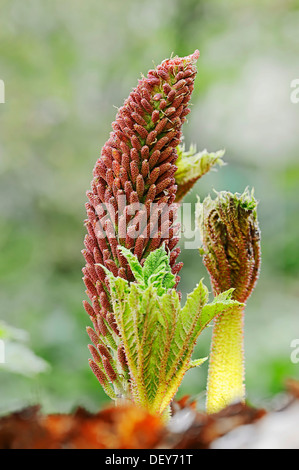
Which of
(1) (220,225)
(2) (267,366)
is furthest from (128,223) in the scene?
(2) (267,366)

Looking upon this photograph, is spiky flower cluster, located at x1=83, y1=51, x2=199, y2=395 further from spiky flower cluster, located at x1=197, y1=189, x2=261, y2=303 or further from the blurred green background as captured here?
the blurred green background

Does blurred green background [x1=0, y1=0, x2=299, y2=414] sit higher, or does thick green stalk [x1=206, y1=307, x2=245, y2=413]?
blurred green background [x1=0, y1=0, x2=299, y2=414]

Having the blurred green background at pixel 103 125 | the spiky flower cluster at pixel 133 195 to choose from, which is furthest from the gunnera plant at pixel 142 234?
the blurred green background at pixel 103 125

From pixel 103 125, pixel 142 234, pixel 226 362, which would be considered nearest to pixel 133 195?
pixel 142 234

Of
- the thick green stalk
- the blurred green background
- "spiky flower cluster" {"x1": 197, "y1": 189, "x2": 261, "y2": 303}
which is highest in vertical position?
the blurred green background

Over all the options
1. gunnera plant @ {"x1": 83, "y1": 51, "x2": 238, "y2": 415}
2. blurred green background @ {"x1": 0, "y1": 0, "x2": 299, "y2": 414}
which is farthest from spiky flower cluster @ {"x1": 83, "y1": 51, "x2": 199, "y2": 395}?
blurred green background @ {"x1": 0, "y1": 0, "x2": 299, "y2": 414}

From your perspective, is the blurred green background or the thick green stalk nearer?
the thick green stalk
